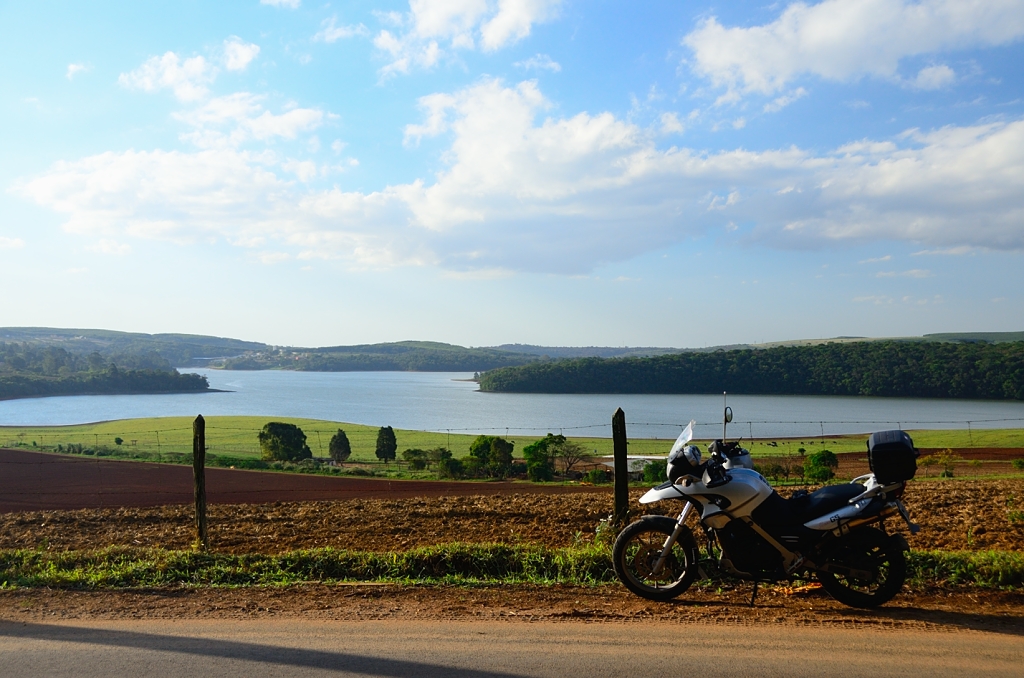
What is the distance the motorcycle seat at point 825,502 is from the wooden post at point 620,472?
3.13 metres

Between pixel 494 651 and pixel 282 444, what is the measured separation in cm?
3976

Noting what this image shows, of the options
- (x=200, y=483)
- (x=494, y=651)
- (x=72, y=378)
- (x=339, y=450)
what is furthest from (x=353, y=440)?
(x=72, y=378)

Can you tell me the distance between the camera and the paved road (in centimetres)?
427

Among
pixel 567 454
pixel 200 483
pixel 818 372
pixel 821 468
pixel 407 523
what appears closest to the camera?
pixel 200 483

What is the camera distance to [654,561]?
19.2 ft

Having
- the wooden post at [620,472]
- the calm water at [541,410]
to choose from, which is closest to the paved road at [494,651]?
the wooden post at [620,472]

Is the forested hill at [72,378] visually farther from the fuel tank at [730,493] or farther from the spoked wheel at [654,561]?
the fuel tank at [730,493]

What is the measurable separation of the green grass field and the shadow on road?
33.2 m

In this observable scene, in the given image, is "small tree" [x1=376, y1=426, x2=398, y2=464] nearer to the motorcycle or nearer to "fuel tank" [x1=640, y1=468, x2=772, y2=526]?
the motorcycle

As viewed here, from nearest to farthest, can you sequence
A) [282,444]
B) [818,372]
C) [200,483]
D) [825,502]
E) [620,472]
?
1. [825,502]
2. [620,472]
3. [200,483]
4. [282,444]
5. [818,372]

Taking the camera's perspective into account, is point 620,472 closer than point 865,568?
No

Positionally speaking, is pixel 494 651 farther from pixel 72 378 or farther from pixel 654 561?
pixel 72 378

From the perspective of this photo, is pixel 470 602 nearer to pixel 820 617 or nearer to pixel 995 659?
pixel 820 617

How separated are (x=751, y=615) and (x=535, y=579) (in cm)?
203
